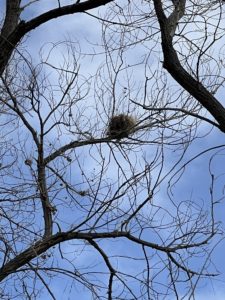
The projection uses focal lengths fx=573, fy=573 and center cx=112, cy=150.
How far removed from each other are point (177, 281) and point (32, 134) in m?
3.20

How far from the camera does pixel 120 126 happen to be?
721 centimetres

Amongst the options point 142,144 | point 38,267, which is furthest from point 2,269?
point 142,144

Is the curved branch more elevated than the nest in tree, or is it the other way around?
the nest in tree

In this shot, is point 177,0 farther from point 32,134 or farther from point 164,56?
point 32,134

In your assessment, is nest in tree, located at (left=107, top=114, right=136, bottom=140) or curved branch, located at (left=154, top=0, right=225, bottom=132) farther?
nest in tree, located at (left=107, top=114, right=136, bottom=140)

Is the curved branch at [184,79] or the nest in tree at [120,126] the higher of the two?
the nest in tree at [120,126]

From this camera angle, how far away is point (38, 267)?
220 inches

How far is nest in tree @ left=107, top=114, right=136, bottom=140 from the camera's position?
23.1 ft

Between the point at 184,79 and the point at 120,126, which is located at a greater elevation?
the point at 120,126

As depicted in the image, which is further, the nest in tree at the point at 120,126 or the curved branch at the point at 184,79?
the nest in tree at the point at 120,126

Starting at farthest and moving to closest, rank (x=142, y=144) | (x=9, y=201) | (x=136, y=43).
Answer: (x=142, y=144) < (x=9, y=201) < (x=136, y=43)

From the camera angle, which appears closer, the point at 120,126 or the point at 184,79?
the point at 184,79

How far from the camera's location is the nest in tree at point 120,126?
23.1 feet

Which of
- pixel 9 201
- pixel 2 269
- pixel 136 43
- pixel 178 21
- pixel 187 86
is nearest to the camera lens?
A: pixel 187 86
